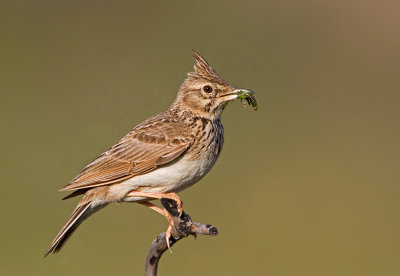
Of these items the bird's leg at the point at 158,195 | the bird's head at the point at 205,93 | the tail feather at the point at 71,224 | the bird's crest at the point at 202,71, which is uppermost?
the bird's crest at the point at 202,71

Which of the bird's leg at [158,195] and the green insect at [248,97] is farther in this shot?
the green insect at [248,97]

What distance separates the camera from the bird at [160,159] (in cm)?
648

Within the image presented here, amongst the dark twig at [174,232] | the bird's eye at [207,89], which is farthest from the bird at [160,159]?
the dark twig at [174,232]

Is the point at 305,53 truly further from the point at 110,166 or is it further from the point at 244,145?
the point at 110,166

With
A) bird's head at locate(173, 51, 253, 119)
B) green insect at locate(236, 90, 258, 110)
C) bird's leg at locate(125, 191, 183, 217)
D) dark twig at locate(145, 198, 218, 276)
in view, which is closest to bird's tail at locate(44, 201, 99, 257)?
bird's leg at locate(125, 191, 183, 217)

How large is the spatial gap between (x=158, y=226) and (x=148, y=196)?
527 centimetres

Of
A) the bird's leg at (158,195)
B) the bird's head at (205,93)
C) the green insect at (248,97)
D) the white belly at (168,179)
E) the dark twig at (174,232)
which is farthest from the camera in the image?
the bird's head at (205,93)

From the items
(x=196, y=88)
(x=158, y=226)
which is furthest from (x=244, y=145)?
(x=196, y=88)

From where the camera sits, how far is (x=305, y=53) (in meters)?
16.2

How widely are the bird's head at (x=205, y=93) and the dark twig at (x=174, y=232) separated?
1437 millimetres

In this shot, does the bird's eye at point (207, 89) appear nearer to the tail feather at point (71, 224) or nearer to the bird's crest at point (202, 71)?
the bird's crest at point (202, 71)

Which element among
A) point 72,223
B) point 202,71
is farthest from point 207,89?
point 72,223

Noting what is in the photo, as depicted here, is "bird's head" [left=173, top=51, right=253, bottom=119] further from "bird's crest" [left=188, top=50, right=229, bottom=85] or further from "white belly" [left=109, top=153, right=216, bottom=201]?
"white belly" [left=109, top=153, right=216, bottom=201]

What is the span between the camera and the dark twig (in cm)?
510
